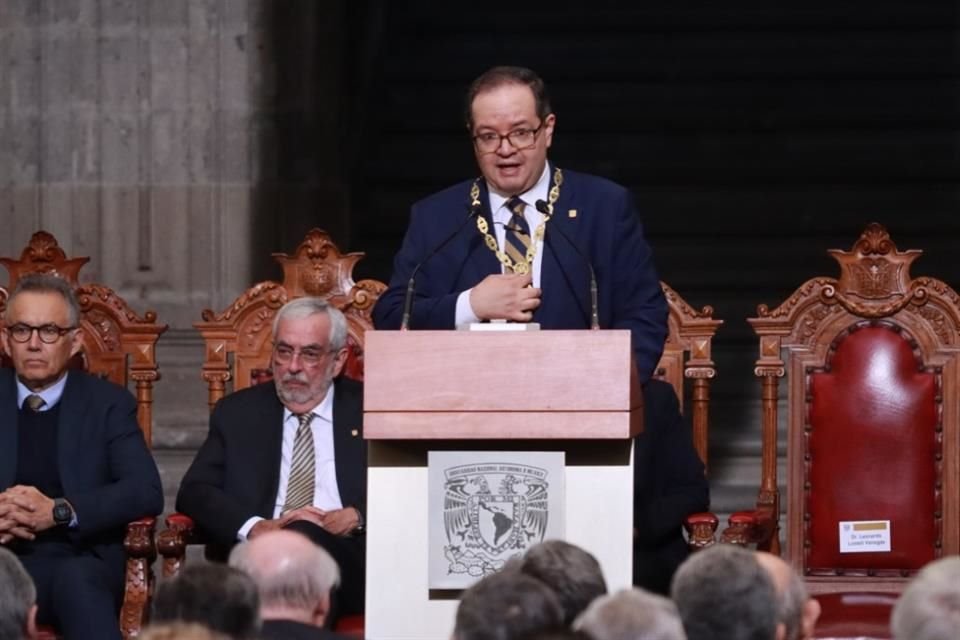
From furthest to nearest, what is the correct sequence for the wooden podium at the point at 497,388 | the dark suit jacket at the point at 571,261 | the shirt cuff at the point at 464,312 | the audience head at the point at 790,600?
the dark suit jacket at the point at 571,261 → the shirt cuff at the point at 464,312 → the wooden podium at the point at 497,388 → the audience head at the point at 790,600

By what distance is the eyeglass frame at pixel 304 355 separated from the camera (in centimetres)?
573

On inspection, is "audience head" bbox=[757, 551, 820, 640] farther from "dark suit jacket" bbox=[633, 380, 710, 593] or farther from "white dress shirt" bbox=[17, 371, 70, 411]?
"white dress shirt" bbox=[17, 371, 70, 411]

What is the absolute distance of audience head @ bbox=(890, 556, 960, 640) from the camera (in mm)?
3072

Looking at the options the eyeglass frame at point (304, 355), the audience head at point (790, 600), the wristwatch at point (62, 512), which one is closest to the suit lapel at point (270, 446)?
the eyeglass frame at point (304, 355)

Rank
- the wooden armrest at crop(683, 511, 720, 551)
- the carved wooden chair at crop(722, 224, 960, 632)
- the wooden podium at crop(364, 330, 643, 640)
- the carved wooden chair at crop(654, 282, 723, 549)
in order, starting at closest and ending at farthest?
the wooden podium at crop(364, 330, 643, 640), the wooden armrest at crop(683, 511, 720, 551), the carved wooden chair at crop(722, 224, 960, 632), the carved wooden chair at crop(654, 282, 723, 549)

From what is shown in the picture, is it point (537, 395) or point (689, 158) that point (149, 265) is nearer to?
point (689, 158)

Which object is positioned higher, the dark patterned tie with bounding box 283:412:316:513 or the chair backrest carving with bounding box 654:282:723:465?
the chair backrest carving with bounding box 654:282:723:465

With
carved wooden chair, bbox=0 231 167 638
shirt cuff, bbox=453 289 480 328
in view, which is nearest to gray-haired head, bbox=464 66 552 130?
shirt cuff, bbox=453 289 480 328

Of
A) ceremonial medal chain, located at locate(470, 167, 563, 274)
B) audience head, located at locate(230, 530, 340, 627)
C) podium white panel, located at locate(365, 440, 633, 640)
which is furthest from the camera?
ceremonial medal chain, located at locate(470, 167, 563, 274)

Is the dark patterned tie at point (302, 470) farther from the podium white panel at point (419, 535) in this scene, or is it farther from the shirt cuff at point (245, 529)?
the podium white panel at point (419, 535)

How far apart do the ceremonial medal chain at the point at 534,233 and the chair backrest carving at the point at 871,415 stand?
1.30 metres

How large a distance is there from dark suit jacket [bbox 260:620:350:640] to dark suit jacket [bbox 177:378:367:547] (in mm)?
1879

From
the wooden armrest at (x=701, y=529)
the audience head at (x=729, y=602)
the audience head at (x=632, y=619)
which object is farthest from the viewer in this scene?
the wooden armrest at (x=701, y=529)

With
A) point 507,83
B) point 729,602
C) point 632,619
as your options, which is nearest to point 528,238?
point 507,83
